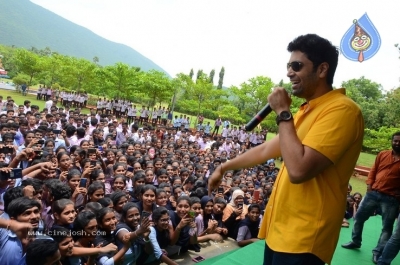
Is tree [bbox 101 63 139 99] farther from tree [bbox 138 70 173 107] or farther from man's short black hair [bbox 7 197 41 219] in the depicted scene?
man's short black hair [bbox 7 197 41 219]

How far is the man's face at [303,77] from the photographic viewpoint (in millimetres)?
1351

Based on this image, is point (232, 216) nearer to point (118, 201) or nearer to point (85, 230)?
point (118, 201)

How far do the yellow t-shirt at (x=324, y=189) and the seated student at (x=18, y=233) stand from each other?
6.55 feet

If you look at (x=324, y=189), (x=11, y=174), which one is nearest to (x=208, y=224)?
(x=11, y=174)

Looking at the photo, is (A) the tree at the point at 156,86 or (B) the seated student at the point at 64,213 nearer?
(B) the seated student at the point at 64,213

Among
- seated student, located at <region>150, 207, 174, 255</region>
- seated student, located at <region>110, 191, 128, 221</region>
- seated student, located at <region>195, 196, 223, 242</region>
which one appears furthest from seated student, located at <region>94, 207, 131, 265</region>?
seated student, located at <region>195, 196, 223, 242</region>

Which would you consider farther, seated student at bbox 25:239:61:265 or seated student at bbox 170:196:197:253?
seated student at bbox 170:196:197:253

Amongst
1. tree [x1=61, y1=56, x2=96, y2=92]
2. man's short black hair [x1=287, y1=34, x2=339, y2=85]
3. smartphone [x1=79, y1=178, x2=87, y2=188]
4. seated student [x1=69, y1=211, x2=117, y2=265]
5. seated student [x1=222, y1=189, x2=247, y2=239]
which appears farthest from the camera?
tree [x1=61, y1=56, x2=96, y2=92]

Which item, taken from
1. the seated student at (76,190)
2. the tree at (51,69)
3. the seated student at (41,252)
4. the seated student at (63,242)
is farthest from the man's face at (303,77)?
the tree at (51,69)

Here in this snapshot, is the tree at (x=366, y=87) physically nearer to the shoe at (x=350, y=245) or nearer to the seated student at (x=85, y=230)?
the shoe at (x=350, y=245)

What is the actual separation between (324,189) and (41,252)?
1.91 m

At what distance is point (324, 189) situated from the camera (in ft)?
4.10

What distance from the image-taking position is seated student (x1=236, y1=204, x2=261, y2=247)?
4547 mm

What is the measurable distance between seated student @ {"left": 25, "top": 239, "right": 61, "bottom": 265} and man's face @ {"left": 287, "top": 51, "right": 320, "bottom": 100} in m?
1.94
